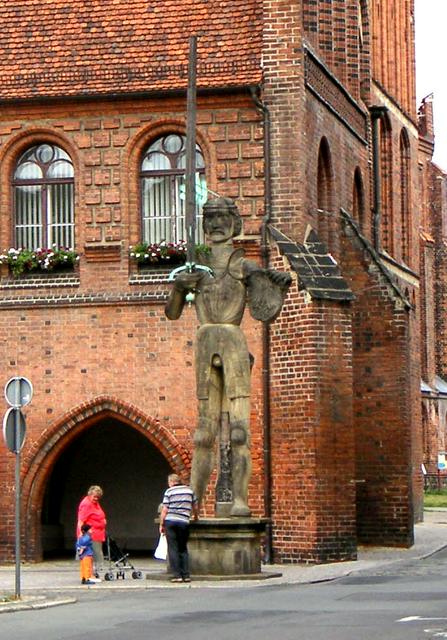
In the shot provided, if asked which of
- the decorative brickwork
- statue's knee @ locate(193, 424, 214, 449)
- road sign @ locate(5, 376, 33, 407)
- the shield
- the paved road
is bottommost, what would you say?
the paved road

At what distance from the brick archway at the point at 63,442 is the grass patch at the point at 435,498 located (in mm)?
26003

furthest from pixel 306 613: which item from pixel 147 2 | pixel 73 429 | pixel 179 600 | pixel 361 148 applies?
pixel 361 148

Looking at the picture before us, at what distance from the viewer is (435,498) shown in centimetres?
6072

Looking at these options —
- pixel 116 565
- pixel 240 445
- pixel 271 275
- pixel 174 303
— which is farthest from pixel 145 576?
pixel 271 275

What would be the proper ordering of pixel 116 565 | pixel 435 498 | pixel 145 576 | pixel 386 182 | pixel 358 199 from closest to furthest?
pixel 145 576
pixel 116 565
pixel 358 199
pixel 386 182
pixel 435 498

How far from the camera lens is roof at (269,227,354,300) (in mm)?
28141

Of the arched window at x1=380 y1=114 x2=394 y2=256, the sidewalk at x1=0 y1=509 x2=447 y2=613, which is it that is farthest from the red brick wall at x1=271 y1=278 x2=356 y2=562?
the arched window at x1=380 y1=114 x2=394 y2=256

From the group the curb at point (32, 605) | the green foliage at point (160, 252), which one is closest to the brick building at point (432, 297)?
the green foliage at point (160, 252)

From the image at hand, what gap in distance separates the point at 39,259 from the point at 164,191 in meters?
2.28

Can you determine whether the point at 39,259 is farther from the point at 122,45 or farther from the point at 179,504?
the point at 179,504

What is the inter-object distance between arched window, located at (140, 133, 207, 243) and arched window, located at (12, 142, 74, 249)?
1221 mm

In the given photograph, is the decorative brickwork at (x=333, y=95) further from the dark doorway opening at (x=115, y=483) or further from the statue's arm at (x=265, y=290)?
the dark doorway opening at (x=115, y=483)

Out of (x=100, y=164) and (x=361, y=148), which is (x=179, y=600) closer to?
(x=100, y=164)

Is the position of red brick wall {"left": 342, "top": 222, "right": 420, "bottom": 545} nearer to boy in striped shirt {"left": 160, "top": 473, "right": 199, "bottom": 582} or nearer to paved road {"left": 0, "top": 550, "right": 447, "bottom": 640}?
paved road {"left": 0, "top": 550, "right": 447, "bottom": 640}
